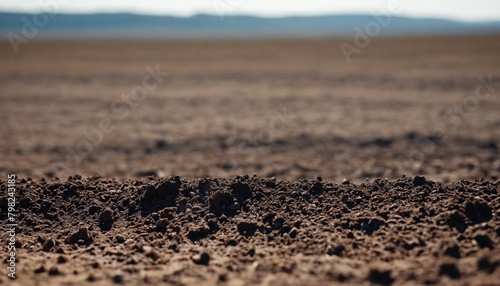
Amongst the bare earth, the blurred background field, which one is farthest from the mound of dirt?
the blurred background field

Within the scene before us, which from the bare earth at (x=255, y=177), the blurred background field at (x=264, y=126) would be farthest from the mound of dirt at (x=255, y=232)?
the blurred background field at (x=264, y=126)

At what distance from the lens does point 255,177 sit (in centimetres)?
461

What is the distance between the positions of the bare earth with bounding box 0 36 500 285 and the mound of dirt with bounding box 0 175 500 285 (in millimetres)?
13

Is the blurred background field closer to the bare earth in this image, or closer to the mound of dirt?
the bare earth

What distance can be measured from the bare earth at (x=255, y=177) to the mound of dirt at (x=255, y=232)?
0.04 ft

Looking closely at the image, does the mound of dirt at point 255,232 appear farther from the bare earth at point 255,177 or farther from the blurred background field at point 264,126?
the blurred background field at point 264,126

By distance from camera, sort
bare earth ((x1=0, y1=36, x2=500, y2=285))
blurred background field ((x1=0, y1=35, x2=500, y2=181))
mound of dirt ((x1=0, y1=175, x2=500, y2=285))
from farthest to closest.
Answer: blurred background field ((x1=0, y1=35, x2=500, y2=181)) → bare earth ((x1=0, y1=36, x2=500, y2=285)) → mound of dirt ((x1=0, y1=175, x2=500, y2=285))

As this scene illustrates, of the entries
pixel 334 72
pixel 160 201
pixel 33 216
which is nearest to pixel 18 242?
pixel 33 216

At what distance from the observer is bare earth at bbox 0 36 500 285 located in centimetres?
334

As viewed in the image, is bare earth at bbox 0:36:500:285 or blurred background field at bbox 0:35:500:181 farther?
blurred background field at bbox 0:35:500:181

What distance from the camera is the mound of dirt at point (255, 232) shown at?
319 cm

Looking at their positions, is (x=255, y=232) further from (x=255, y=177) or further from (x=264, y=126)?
(x=264, y=126)

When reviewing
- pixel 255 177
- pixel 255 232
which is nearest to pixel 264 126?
pixel 255 177

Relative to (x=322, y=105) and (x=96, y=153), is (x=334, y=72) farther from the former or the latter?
(x=96, y=153)
